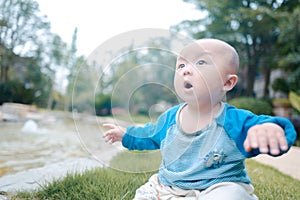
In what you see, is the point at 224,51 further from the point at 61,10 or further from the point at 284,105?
the point at 284,105

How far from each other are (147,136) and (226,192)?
1.00 feet

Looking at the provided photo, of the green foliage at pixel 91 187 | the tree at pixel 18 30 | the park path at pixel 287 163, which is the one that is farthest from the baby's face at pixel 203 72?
the tree at pixel 18 30

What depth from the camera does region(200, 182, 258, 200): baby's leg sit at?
0.69 meters

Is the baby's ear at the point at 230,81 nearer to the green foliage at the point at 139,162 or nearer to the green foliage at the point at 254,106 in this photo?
the green foliage at the point at 139,162

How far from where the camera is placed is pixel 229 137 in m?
0.74

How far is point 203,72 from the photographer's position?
2.42 feet

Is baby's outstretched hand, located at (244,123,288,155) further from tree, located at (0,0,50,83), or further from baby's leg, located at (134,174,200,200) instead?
tree, located at (0,0,50,83)

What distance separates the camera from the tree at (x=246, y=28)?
546cm

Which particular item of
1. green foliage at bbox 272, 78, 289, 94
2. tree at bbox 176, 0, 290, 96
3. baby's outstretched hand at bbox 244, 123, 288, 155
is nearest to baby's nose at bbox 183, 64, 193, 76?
baby's outstretched hand at bbox 244, 123, 288, 155

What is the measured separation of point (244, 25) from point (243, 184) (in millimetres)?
5465

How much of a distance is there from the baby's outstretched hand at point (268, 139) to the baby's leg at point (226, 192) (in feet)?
0.61

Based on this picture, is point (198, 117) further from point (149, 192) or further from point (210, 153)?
point (149, 192)

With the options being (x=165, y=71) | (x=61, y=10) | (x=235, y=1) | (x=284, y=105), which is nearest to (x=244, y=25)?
(x=235, y=1)

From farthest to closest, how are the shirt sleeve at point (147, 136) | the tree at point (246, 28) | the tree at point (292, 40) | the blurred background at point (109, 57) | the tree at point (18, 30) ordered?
the tree at point (246, 28), the tree at point (292, 40), the tree at point (18, 30), the blurred background at point (109, 57), the shirt sleeve at point (147, 136)
